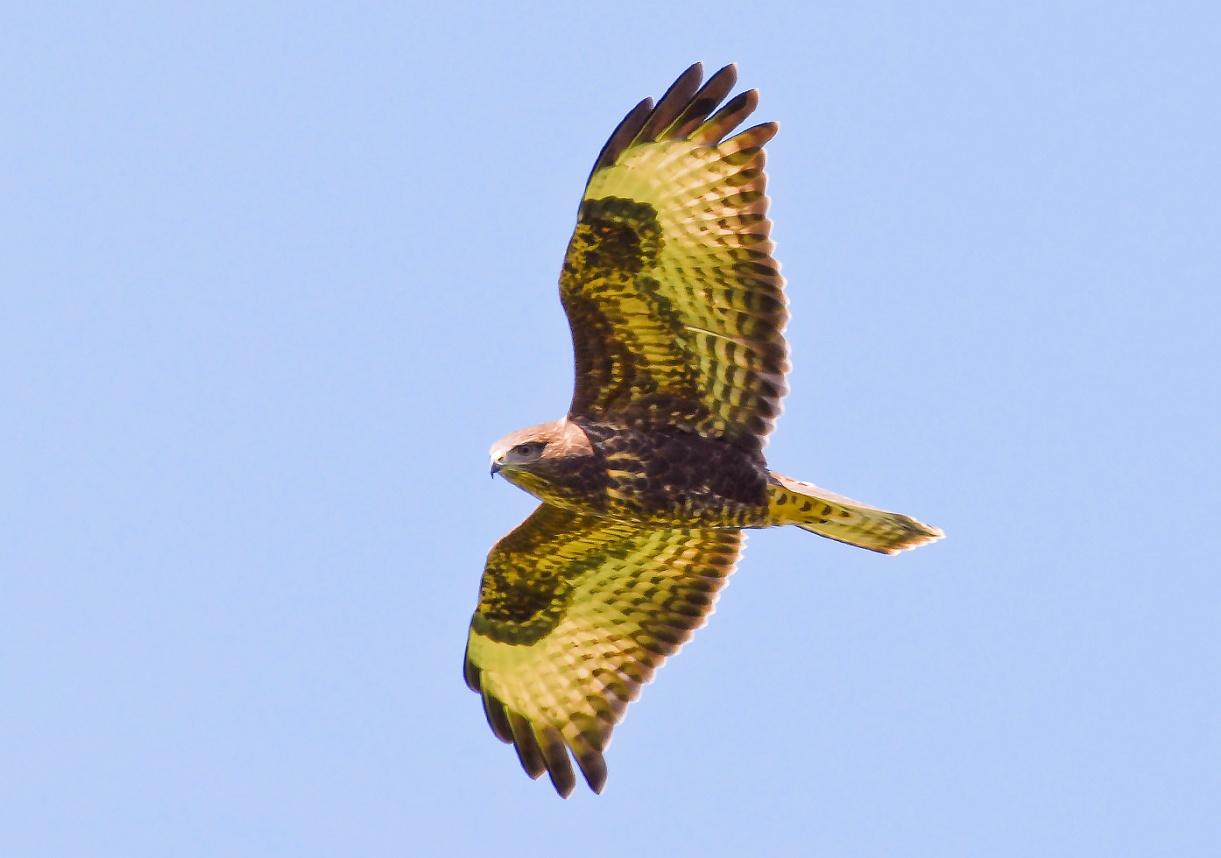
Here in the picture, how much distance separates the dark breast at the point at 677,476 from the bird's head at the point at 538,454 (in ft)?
0.50

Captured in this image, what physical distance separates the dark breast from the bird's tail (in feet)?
0.38

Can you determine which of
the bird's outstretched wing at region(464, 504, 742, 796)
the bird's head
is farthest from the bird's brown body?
the bird's outstretched wing at region(464, 504, 742, 796)

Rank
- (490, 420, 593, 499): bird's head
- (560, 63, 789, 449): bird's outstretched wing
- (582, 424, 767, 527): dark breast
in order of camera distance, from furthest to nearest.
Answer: (582, 424, 767, 527): dark breast → (490, 420, 593, 499): bird's head → (560, 63, 789, 449): bird's outstretched wing

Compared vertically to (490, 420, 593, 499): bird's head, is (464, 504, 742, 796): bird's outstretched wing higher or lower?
lower

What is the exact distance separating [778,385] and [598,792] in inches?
118

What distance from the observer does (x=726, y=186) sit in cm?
1132

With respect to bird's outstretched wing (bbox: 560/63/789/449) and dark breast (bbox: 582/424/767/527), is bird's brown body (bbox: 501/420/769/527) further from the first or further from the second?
bird's outstretched wing (bbox: 560/63/789/449)

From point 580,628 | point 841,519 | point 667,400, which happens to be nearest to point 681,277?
point 667,400

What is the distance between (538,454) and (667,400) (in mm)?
845

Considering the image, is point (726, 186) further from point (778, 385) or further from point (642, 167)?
point (778, 385)

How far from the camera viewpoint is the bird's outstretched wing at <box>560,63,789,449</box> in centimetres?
1124

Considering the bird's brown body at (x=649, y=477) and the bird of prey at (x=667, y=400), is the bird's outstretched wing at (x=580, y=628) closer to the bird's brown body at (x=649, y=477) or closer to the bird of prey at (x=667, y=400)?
the bird of prey at (x=667, y=400)

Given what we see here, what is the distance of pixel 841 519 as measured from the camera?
471 inches

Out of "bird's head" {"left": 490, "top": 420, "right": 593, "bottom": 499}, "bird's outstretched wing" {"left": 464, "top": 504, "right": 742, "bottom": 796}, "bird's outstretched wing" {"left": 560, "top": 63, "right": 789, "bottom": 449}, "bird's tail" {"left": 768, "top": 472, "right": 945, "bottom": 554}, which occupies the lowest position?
"bird's outstretched wing" {"left": 464, "top": 504, "right": 742, "bottom": 796}
